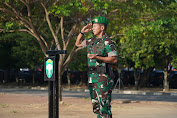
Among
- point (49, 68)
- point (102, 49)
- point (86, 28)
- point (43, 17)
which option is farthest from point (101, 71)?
point (43, 17)

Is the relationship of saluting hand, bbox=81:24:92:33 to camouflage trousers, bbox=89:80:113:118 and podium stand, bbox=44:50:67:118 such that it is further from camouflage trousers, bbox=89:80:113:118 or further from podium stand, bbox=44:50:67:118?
camouflage trousers, bbox=89:80:113:118

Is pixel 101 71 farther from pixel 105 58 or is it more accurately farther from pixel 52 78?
pixel 52 78

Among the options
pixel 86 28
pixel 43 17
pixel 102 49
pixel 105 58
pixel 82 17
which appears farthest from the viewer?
pixel 43 17

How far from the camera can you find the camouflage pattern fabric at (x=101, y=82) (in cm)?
577

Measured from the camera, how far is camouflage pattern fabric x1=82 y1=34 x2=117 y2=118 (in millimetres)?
5766

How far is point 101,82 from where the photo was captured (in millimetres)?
5770

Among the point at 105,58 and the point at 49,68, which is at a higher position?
the point at 105,58

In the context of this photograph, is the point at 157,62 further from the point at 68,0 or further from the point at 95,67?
the point at 95,67

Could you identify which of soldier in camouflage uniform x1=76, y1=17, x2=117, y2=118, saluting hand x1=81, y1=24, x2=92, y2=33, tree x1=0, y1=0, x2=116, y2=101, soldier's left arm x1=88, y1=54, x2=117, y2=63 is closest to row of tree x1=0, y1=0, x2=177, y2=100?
tree x1=0, y1=0, x2=116, y2=101

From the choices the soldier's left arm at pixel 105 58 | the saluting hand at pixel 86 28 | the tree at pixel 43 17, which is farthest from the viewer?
the tree at pixel 43 17

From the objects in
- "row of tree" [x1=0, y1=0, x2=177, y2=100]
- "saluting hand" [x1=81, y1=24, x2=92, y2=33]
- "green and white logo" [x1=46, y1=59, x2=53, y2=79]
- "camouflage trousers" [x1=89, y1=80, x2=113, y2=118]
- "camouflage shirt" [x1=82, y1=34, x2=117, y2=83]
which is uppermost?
"row of tree" [x1=0, y1=0, x2=177, y2=100]

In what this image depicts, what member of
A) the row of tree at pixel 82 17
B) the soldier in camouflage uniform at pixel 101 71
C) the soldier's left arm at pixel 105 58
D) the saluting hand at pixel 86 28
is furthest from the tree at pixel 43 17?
the soldier's left arm at pixel 105 58

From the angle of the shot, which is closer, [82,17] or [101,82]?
[101,82]

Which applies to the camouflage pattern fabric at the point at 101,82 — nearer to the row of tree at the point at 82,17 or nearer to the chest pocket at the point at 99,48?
the chest pocket at the point at 99,48
